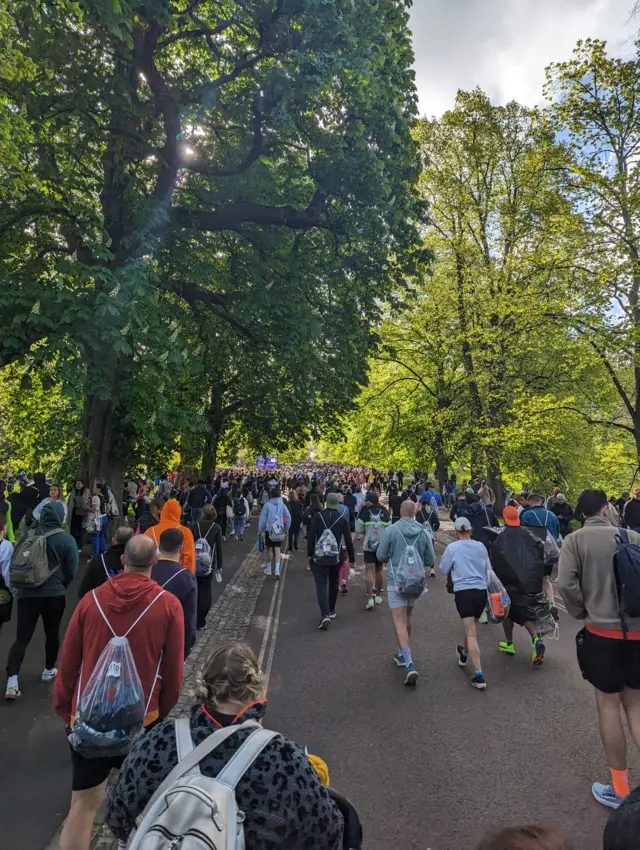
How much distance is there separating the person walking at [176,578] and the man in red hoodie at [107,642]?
3.39 ft

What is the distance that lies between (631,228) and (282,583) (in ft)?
45.7

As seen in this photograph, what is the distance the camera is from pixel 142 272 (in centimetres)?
922

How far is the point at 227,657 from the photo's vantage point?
6.63 ft

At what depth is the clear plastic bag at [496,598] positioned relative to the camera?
6160mm

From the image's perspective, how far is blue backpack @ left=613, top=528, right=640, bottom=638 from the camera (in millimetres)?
3748

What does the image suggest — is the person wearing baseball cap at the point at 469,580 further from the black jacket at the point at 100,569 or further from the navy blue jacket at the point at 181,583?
the black jacket at the point at 100,569

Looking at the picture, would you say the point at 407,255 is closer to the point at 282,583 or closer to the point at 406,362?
the point at 282,583

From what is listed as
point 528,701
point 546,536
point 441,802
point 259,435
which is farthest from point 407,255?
point 259,435

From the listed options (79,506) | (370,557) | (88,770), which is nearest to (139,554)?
(88,770)

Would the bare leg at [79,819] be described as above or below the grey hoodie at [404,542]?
below

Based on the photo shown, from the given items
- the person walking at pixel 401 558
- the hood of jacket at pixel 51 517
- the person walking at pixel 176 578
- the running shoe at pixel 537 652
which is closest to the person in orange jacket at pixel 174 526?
the hood of jacket at pixel 51 517

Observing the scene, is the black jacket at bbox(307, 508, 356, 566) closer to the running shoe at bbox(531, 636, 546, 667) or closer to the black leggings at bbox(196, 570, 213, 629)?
the black leggings at bbox(196, 570, 213, 629)

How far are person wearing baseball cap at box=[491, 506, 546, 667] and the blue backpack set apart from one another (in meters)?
2.71

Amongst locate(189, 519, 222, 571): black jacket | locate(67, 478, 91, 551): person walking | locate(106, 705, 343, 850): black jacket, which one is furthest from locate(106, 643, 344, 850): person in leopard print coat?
locate(67, 478, 91, 551): person walking
